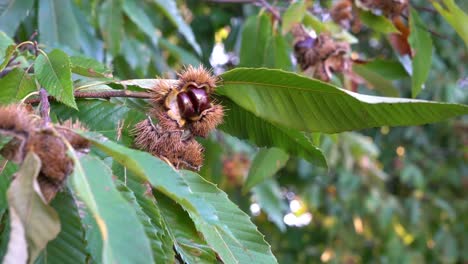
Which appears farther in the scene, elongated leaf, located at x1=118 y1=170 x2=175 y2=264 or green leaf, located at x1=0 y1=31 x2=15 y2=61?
green leaf, located at x1=0 y1=31 x2=15 y2=61

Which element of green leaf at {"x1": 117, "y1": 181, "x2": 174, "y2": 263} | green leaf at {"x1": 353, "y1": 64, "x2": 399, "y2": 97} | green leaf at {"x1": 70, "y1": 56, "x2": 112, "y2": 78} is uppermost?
green leaf at {"x1": 70, "y1": 56, "x2": 112, "y2": 78}

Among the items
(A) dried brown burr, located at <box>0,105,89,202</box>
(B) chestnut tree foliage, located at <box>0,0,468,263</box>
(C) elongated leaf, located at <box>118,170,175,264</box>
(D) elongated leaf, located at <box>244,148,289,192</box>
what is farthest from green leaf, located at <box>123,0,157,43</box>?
(A) dried brown burr, located at <box>0,105,89,202</box>

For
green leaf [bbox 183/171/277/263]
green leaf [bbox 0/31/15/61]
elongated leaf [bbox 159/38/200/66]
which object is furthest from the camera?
elongated leaf [bbox 159/38/200/66]

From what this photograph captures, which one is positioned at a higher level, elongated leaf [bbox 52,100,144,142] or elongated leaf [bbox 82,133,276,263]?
elongated leaf [bbox 52,100,144,142]

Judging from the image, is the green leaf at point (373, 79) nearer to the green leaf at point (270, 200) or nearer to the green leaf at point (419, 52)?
the green leaf at point (419, 52)

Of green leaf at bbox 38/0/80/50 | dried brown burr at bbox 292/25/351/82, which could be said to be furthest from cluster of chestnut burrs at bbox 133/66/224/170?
green leaf at bbox 38/0/80/50

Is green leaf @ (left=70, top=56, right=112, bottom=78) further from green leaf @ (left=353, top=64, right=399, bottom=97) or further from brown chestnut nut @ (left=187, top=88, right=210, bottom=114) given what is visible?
green leaf @ (left=353, top=64, right=399, bottom=97)

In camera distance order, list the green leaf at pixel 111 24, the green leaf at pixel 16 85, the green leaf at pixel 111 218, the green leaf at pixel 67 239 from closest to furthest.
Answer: the green leaf at pixel 111 218, the green leaf at pixel 67 239, the green leaf at pixel 16 85, the green leaf at pixel 111 24

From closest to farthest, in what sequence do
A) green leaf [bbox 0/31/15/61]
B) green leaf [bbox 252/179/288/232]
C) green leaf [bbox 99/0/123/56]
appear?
1. green leaf [bbox 0/31/15/61]
2. green leaf [bbox 99/0/123/56]
3. green leaf [bbox 252/179/288/232]

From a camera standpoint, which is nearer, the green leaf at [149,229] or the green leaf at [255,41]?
the green leaf at [149,229]

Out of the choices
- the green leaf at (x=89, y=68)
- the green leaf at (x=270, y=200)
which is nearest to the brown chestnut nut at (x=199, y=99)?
the green leaf at (x=89, y=68)
